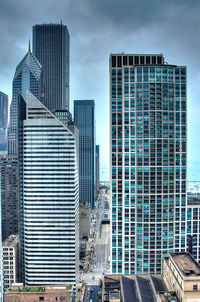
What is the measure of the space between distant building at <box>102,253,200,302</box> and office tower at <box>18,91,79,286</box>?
28.2 m

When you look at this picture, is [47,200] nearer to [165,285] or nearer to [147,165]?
[147,165]

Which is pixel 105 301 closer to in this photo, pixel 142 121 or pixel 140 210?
pixel 140 210

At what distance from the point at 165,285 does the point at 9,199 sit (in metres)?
116

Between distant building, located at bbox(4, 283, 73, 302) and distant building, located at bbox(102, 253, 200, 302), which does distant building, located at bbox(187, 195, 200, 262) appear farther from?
distant building, located at bbox(4, 283, 73, 302)

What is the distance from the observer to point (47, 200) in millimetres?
100750

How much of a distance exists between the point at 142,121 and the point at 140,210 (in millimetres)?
35205

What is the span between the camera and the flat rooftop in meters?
55.5

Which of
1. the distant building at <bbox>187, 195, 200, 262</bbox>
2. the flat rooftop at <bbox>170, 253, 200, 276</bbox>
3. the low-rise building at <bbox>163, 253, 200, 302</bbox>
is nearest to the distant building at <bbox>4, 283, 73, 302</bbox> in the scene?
the low-rise building at <bbox>163, 253, 200, 302</bbox>

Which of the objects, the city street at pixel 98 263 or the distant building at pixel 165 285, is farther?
the city street at pixel 98 263

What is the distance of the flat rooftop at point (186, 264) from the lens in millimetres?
55453

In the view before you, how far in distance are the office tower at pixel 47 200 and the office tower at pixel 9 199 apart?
56545 mm

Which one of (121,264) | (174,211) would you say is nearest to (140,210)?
(174,211)

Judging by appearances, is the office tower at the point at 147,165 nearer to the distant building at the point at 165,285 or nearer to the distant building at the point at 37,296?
the distant building at the point at 165,285

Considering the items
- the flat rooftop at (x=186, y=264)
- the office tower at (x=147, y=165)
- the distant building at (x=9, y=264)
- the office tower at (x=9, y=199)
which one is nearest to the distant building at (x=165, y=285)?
the flat rooftop at (x=186, y=264)
